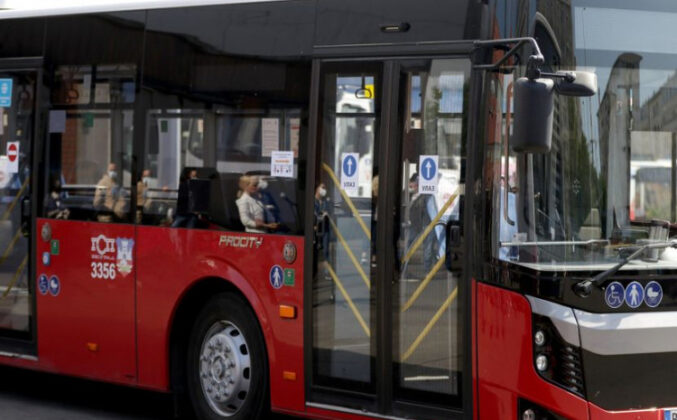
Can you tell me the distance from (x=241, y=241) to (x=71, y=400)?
3.00 meters

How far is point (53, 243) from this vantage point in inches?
399

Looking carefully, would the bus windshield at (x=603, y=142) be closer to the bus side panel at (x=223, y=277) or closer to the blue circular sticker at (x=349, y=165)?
the blue circular sticker at (x=349, y=165)

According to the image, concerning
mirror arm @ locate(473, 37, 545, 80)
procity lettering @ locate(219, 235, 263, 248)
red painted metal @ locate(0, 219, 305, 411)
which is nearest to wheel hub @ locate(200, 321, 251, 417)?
red painted metal @ locate(0, 219, 305, 411)

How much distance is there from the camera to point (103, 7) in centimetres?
993

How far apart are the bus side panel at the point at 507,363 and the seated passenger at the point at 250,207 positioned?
1900mm

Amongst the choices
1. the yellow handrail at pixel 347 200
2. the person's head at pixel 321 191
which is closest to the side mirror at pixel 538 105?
the yellow handrail at pixel 347 200

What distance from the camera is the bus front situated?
684 centimetres

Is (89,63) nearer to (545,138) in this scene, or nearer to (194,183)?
(194,183)

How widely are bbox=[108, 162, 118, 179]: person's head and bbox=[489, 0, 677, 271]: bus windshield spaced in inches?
144

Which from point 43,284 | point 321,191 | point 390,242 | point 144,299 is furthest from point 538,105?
point 43,284

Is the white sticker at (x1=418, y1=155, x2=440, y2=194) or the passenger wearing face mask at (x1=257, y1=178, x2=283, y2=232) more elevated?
the white sticker at (x1=418, y1=155, x2=440, y2=194)

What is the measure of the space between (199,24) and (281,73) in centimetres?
93

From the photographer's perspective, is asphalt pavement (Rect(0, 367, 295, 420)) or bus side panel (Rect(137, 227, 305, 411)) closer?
bus side panel (Rect(137, 227, 305, 411))

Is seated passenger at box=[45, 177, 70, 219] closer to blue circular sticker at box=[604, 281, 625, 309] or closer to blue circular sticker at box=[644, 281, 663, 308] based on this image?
blue circular sticker at box=[604, 281, 625, 309]
